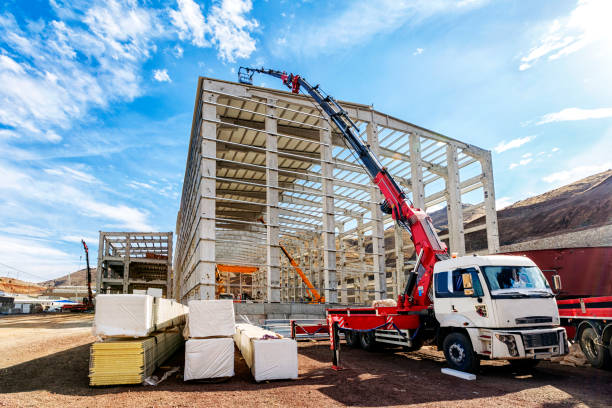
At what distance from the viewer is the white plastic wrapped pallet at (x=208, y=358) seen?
28.2 ft

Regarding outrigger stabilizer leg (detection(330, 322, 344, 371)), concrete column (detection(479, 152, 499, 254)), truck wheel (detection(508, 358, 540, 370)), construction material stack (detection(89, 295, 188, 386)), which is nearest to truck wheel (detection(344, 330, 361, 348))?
outrigger stabilizer leg (detection(330, 322, 344, 371))

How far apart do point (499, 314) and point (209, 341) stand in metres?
6.41

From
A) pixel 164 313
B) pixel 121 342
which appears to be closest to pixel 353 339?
pixel 164 313

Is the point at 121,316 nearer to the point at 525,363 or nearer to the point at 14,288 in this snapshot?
the point at 525,363

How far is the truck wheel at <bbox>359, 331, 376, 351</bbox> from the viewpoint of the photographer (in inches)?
535

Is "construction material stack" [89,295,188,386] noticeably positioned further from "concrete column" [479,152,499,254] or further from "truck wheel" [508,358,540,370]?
"concrete column" [479,152,499,254]

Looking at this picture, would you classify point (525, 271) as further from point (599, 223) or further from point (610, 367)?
point (599, 223)

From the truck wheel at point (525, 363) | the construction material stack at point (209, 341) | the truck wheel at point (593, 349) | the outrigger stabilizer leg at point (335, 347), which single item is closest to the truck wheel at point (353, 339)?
the outrigger stabilizer leg at point (335, 347)

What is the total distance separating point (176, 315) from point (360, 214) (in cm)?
1948

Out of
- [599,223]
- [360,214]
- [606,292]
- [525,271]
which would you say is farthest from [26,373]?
[599,223]

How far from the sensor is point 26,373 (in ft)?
29.4

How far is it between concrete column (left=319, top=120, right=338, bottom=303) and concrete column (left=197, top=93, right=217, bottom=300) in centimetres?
636

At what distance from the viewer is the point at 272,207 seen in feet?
71.7

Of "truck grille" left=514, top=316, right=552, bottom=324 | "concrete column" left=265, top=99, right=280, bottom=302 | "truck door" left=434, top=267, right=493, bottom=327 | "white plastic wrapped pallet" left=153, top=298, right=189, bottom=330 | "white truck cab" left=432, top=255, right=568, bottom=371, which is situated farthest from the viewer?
"concrete column" left=265, top=99, right=280, bottom=302
